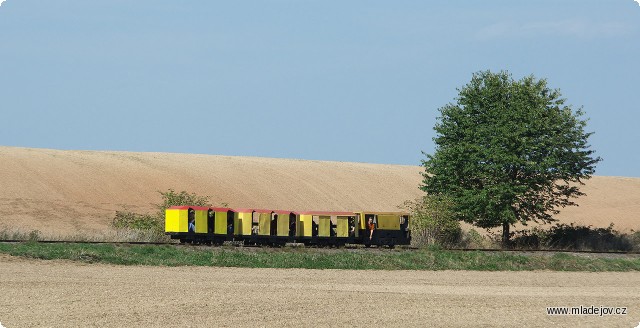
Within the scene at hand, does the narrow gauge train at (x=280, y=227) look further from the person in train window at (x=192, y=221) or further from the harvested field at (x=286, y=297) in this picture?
the harvested field at (x=286, y=297)

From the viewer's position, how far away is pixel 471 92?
6300cm

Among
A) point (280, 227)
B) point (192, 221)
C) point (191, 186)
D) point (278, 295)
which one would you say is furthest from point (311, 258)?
point (191, 186)

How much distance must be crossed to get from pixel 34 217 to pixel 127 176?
2427cm

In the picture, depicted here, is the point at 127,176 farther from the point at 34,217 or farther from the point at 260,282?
the point at 260,282

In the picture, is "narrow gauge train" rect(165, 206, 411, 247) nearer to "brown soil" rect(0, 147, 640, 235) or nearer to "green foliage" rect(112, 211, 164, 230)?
"green foliage" rect(112, 211, 164, 230)

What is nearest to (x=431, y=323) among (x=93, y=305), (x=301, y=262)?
(x=93, y=305)

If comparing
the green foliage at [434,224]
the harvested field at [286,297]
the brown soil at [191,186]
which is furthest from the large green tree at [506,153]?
the brown soil at [191,186]

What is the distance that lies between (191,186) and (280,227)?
44.2 metres

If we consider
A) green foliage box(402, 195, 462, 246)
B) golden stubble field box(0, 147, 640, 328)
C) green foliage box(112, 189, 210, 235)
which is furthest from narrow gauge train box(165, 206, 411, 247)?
golden stubble field box(0, 147, 640, 328)

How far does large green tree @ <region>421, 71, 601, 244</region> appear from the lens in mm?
59312

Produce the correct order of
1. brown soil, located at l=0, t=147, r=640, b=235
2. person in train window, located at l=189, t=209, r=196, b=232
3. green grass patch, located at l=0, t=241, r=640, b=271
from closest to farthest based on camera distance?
green grass patch, located at l=0, t=241, r=640, b=271, person in train window, located at l=189, t=209, r=196, b=232, brown soil, located at l=0, t=147, r=640, b=235

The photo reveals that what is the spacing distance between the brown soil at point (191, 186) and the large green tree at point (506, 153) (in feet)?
87.1

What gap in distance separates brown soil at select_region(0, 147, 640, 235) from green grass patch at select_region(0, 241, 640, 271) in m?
24.9

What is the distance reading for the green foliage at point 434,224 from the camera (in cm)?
5903
